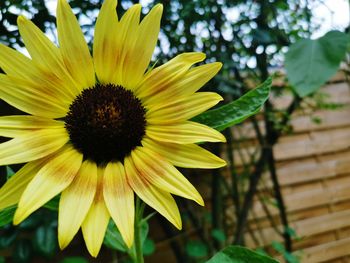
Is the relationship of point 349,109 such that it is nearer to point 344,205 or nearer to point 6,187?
point 344,205

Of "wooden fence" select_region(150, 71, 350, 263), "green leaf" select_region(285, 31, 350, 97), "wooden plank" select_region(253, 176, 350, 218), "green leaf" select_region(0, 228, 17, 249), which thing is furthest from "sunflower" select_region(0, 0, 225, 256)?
"wooden plank" select_region(253, 176, 350, 218)

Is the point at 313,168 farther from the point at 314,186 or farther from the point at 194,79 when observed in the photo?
the point at 194,79

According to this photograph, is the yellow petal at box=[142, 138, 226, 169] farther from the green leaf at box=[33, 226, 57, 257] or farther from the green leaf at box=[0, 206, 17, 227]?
the green leaf at box=[33, 226, 57, 257]

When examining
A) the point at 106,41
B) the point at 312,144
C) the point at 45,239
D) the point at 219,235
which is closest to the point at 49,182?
the point at 106,41

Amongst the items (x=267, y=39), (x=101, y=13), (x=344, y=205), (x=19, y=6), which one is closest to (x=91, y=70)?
(x=101, y=13)

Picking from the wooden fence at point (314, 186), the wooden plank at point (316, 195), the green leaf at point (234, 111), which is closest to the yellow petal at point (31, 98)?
the green leaf at point (234, 111)

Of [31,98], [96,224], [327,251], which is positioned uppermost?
[31,98]

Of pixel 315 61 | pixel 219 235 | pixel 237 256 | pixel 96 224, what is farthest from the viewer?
pixel 219 235
